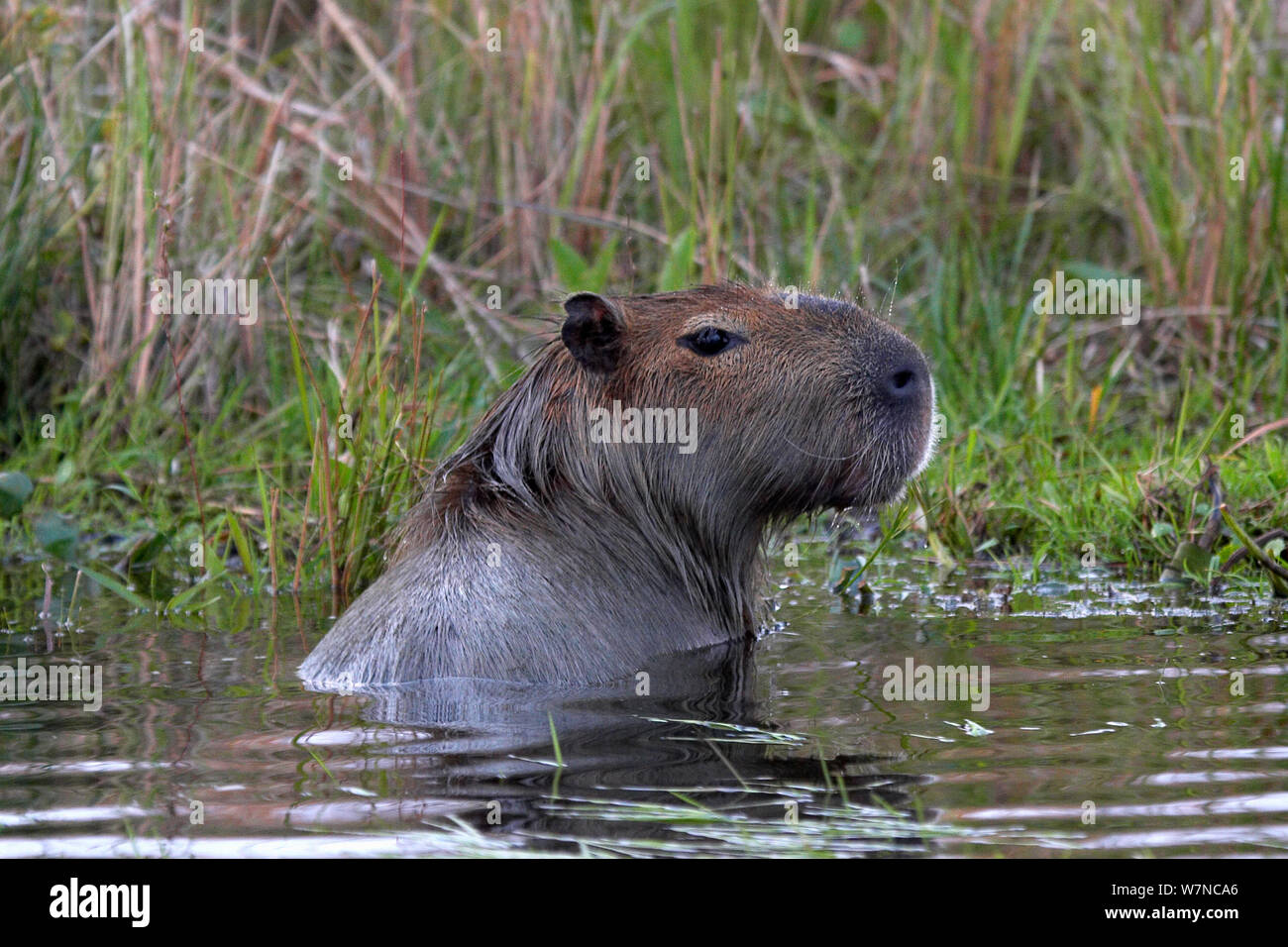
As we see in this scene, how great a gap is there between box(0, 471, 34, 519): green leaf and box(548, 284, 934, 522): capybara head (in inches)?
75.3

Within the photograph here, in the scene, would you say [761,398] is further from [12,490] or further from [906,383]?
[12,490]

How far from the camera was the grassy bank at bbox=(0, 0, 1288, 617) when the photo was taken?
5.60 m

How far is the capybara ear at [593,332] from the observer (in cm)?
414

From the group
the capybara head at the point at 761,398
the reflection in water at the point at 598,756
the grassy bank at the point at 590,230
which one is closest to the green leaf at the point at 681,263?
the grassy bank at the point at 590,230

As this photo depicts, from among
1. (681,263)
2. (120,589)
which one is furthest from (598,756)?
(681,263)

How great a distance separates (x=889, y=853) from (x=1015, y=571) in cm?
255

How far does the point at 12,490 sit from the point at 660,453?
6.94 feet

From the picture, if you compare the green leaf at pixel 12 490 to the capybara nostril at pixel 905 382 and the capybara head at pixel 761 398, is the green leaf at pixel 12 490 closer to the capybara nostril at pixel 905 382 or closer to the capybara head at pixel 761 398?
the capybara head at pixel 761 398

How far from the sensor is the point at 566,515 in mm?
4195

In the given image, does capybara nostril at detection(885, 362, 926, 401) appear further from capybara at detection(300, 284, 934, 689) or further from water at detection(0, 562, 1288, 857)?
water at detection(0, 562, 1288, 857)

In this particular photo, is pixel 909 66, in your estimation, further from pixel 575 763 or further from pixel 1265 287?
pixel 575 763

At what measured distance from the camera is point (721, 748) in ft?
11.3

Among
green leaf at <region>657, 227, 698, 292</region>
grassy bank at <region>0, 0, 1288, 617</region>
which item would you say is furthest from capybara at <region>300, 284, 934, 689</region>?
green leaf at <region>657, 227, 698, 292</region>

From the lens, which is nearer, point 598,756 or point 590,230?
point 598,756
